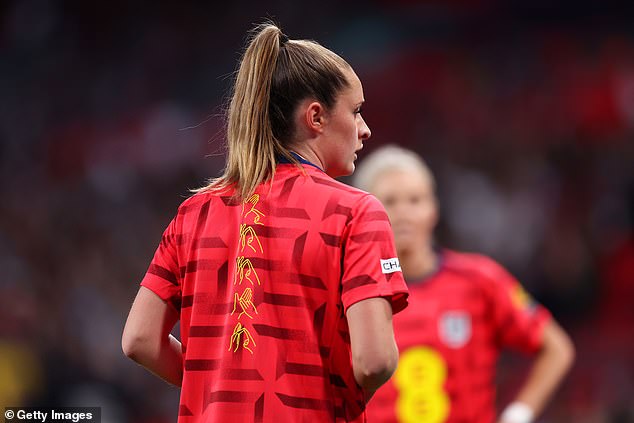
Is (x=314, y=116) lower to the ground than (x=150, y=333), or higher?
higher

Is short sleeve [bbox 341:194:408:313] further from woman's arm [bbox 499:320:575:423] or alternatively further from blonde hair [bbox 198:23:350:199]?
woman's arm [bbox 499:320:575:423]

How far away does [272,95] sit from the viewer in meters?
2.21

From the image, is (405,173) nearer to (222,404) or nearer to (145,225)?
(222,404)

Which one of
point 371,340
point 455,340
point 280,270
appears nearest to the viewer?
point 371,340

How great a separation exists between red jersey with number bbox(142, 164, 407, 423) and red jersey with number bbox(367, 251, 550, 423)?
190cm

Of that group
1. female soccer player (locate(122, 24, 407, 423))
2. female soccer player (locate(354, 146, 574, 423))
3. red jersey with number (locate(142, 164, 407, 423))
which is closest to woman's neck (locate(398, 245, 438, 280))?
female soccer player (locate(354, 146, 574, 423))

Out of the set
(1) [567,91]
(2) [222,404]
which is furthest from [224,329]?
(1) [567,91]

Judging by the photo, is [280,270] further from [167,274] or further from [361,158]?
[361,158]

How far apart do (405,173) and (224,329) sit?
7.31 ft

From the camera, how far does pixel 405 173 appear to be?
4.24m

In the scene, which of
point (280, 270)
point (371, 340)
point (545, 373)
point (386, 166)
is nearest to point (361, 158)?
point (386, 166)

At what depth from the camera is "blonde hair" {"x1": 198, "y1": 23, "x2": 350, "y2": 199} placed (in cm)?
218

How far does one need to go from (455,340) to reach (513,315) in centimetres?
27

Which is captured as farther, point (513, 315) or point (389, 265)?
point (513, 315)
